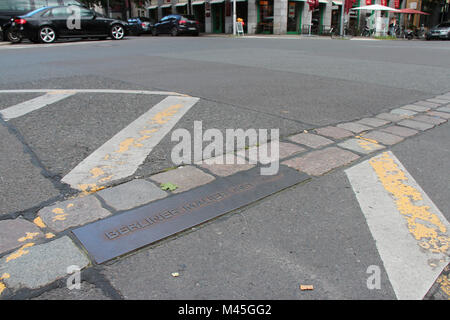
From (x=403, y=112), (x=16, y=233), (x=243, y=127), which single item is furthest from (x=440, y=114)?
(x=16, y=233)

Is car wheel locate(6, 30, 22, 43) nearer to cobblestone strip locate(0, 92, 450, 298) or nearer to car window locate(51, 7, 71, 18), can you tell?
car window locate(51, 7, 71, 18)

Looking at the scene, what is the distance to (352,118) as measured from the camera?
488 centimetres

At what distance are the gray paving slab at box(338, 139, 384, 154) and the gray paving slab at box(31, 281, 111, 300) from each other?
2915 mm

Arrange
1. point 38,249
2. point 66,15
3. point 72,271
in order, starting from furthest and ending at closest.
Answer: point 66,15 < point 38,249 < point 72,271

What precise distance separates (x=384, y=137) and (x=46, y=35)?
51.7 ft

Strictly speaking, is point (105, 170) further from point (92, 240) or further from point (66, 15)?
point (66, 15)

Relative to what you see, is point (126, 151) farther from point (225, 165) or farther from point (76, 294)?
point (76, 294)

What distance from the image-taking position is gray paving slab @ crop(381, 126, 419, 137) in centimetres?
434

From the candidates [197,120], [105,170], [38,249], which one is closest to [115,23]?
[197,120]

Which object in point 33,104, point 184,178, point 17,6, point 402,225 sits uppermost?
point 17,6

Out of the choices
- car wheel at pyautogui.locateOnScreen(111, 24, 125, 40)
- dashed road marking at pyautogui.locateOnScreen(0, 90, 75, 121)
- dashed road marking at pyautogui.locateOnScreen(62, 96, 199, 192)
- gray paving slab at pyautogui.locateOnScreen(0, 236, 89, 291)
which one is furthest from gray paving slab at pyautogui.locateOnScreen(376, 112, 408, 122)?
car wheel at pyautogui.locateOnScreen(111, 24, 125, 40)

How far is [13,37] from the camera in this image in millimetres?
16797

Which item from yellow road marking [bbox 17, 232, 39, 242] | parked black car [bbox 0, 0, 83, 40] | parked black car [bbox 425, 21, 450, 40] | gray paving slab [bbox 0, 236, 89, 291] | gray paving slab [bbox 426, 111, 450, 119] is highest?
parked black car [bbox 0, 0, 83, 40]

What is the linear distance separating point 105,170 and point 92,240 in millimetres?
1061
